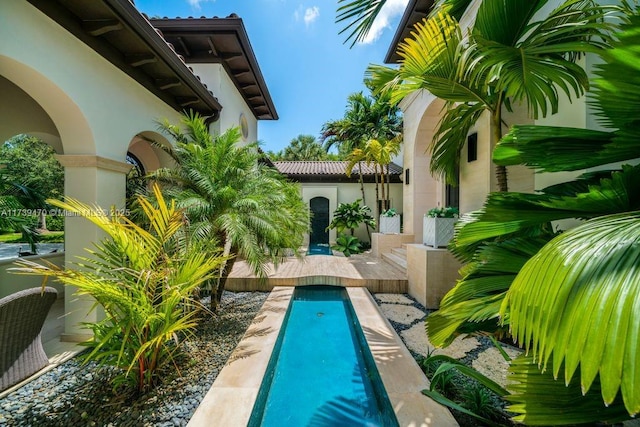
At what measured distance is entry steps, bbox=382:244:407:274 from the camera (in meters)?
8.28

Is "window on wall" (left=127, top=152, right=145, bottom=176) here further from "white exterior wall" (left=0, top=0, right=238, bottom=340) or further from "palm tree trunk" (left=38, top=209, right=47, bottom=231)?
"white exterior wall" (left=0, top=0, right=238, bottom=340)

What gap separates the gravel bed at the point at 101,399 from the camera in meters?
2.65

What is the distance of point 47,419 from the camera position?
2660mm

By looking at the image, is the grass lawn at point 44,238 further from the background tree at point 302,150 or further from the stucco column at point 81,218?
the background tree at point 302,150

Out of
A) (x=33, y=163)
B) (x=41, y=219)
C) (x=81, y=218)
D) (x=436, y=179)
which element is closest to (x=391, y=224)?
(x=436, y=179)

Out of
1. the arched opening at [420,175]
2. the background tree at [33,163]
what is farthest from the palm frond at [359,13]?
the background tree at [33,163]

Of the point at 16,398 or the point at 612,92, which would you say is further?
the point at 16,398

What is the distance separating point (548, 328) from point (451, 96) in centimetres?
317

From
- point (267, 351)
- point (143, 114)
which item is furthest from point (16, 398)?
point (143, 114)

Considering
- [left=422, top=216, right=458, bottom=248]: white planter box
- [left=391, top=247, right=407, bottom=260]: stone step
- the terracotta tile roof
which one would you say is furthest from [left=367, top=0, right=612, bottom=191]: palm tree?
the terracotta tile roof

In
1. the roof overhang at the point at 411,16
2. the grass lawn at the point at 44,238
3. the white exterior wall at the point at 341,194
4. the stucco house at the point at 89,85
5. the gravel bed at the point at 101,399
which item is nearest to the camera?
the gravel bed at the point at 101,399

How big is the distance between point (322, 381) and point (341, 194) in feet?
43.5

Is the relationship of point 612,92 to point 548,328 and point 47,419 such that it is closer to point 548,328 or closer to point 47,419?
point 548,328

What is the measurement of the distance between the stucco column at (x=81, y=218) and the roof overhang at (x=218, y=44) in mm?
4623
